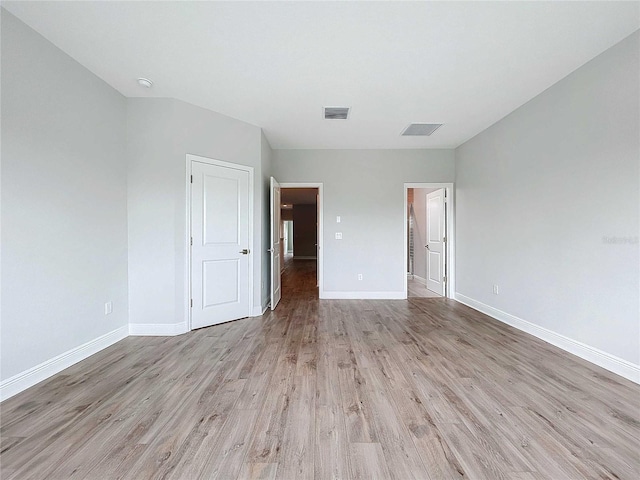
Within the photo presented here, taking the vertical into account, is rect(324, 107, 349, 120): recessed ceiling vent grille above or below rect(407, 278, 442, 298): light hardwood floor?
above

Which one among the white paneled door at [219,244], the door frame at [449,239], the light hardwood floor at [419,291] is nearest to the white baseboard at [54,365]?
the white paneled door at [219,244]

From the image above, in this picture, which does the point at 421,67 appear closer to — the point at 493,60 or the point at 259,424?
the point at 493,60

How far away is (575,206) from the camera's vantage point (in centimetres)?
263

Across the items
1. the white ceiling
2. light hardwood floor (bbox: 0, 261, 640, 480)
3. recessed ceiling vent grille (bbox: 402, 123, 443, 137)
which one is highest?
recessed ceiling vent grille (bbox: 402, 123, 443, 137)

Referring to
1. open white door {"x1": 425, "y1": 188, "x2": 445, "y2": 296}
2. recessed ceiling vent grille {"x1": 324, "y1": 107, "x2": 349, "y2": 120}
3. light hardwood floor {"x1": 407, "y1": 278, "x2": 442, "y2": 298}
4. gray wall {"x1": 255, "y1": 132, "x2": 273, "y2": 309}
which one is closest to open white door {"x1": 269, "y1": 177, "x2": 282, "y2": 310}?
gray wall {"x1": 255, "y1": 132, "x2": 273, "y2": 309}

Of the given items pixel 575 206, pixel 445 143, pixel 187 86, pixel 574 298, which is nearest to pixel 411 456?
pixel 574 298

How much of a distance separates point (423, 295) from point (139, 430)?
4.74m

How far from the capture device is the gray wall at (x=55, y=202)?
1.95m

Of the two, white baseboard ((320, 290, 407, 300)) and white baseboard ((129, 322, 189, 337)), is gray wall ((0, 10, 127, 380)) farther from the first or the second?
white baseboard ((320, 290, 407, 300))

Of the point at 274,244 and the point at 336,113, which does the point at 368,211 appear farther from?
the point at 336,113

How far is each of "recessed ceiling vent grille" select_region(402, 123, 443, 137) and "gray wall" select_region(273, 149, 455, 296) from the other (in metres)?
0.75

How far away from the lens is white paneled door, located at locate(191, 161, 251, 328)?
3.35m

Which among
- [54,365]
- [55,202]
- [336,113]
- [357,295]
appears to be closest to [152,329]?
[54,365]

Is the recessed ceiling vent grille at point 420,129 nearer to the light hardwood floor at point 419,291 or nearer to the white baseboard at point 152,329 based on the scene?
the light hardwood floor at point 419,291
